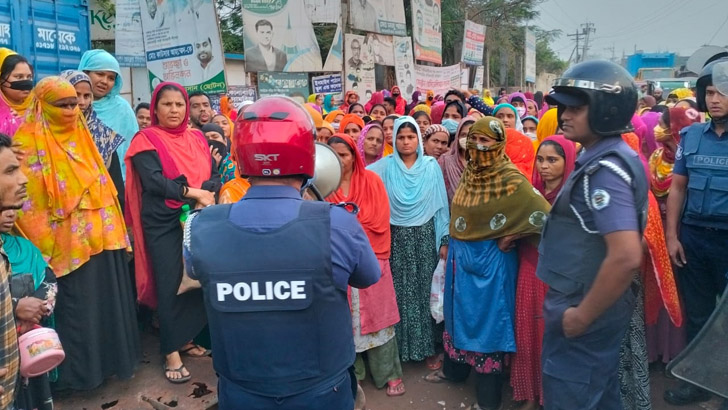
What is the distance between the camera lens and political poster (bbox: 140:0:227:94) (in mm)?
6516

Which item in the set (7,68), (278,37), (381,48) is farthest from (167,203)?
(381,48)

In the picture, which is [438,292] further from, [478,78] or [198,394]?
[478,78]

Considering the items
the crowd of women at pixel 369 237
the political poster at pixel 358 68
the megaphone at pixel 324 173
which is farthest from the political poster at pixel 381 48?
the megaphone at pixel 324 173

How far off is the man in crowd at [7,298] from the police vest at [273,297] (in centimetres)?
75

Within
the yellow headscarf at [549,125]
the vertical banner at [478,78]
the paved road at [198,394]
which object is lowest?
the paved road at [198,394]

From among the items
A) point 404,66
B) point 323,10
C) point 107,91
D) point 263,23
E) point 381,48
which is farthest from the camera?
point 404,66

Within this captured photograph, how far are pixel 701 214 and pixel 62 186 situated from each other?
11.7 ft

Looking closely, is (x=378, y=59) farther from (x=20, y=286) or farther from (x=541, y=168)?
(x=20, y=286)

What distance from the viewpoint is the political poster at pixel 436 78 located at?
45.3ft

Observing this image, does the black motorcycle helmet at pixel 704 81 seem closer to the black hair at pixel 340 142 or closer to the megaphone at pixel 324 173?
the black hair at pixel 340 142

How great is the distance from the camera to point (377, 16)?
12.4 m

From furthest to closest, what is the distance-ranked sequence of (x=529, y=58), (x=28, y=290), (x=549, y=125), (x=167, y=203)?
1. (x=529, y=58)
2. (x=549, y=125)
3. (x=167, y=203)
4. (x=28, y=290)

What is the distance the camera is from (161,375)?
3.49 meters

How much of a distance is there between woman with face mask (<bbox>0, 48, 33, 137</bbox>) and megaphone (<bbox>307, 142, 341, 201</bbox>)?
190cm
